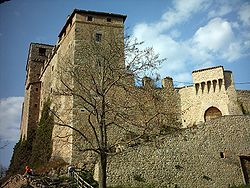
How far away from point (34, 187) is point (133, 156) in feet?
20.6

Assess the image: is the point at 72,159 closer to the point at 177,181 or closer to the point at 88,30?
the point at 177,181

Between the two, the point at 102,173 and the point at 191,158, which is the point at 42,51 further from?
the point at 102,173

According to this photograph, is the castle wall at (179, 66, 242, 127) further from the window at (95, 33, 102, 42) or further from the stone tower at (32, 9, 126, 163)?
the window at (95, 33, 102, 42)

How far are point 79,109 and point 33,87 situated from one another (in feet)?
40.0

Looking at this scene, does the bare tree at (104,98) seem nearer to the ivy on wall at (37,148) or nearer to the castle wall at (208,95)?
the ivy on wall at (37,148)

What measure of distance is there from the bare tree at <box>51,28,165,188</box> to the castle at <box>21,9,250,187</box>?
686mm

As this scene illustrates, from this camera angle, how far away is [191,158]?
2025 cm

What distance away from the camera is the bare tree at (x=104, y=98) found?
12336 millimetres

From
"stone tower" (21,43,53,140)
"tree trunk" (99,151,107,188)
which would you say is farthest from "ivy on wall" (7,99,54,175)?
"tree trunk" (99,151,107,188)

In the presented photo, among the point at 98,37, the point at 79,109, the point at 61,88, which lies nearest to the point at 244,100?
the point at 98,37

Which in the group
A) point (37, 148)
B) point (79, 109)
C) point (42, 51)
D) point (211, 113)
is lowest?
point (37, 148)

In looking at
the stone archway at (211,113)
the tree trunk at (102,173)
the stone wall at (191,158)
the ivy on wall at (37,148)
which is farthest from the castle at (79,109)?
the tree trunk at (102,173)

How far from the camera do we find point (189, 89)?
29.8 metres

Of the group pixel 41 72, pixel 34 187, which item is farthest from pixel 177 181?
pixel 41 72
